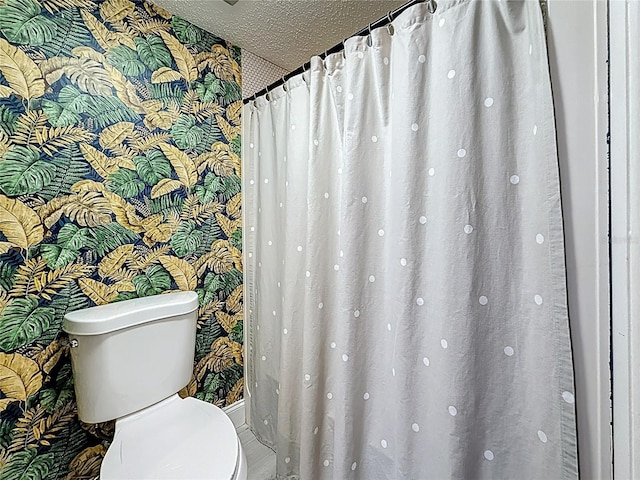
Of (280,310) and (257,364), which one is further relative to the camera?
(257,364)

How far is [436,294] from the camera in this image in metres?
0.83

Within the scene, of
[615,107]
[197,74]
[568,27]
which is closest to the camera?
[615,107]

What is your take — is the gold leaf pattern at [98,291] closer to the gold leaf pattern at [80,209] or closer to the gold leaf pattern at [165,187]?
the gold leaf pattern at [80,209]

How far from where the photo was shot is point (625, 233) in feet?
1.68

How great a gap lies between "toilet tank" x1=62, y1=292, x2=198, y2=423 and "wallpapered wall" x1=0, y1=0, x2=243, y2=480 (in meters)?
0.15

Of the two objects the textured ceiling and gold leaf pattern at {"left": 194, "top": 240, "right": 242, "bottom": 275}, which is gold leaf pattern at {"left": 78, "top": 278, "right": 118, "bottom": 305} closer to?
gold leaf pattern at {"left": 194, "top": 240, "right": 242, "bottom": 275}

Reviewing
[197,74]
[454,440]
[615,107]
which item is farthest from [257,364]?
[615,107]

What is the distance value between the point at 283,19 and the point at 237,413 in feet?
6.64

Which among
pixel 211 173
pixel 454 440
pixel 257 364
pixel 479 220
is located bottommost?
pixel 257 364

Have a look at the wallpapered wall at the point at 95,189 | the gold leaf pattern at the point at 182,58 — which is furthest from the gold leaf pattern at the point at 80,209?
the gold leaf pattern at the point at 182,58

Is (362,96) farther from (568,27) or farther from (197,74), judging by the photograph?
(197,74)

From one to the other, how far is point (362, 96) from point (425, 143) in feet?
1.01

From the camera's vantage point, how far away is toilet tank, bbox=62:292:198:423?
106cm

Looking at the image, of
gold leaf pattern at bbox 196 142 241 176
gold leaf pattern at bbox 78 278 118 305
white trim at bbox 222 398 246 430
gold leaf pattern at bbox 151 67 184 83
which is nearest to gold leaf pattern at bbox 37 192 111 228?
gold leaf pattern at bbox 78 278 118 305
